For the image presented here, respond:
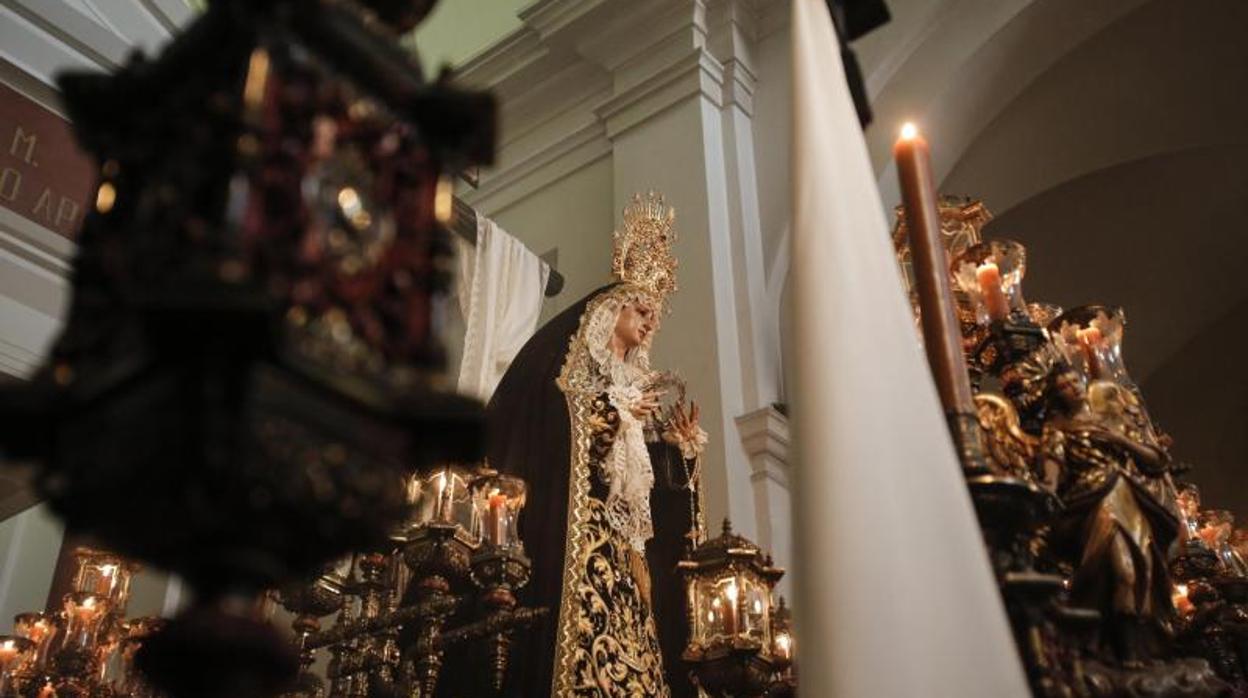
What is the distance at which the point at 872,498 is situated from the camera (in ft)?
4.05

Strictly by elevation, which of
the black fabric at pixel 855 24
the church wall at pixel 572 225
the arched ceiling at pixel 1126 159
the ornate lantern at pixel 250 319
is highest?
the arched ceiling at pixel 1126 159

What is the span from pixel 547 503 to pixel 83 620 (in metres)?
1.42

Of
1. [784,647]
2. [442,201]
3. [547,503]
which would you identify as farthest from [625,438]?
[442,201]

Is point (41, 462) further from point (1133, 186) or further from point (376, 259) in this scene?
point (1133, 186)

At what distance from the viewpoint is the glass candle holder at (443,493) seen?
290 centimetres

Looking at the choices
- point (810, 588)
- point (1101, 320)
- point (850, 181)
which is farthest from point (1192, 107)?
point (810, 588)

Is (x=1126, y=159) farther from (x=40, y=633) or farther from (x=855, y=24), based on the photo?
(x=40, y=633)

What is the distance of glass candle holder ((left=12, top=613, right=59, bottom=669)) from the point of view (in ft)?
11.0

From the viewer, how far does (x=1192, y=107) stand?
6.60 meters

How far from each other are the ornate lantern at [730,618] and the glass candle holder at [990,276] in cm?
147

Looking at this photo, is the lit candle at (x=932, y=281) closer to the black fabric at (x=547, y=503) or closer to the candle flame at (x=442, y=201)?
the candle flame at (x=442, y=201)

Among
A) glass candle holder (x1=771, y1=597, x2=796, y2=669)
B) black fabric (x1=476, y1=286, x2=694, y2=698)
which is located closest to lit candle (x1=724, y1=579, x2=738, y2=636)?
glass candle holder (x1=771, y1=597, x2=796, y2=669)

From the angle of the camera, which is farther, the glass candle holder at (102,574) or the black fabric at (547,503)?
the glass candle holder at (102,574)

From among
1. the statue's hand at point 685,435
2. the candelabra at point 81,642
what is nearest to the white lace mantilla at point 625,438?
the statue's hand at point 685,435
